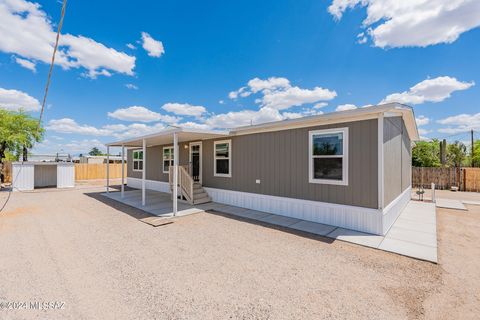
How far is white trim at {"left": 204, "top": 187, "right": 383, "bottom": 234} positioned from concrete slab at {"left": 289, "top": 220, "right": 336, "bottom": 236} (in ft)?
0.60

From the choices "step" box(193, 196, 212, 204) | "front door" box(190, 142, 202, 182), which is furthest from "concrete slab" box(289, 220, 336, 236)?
"front door" box(190, 142, 202, 182)

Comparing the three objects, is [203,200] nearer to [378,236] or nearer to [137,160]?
[378,236]

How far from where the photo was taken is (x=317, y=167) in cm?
568

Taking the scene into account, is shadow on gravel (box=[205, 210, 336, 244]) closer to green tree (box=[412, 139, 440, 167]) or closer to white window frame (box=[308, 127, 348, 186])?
white window frame (box=[308, 127, 348, 186])

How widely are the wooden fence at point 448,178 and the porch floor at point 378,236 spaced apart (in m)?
7.30

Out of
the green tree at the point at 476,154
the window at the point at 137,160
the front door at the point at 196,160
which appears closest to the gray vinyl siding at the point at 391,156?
the front door at the point at 196,160

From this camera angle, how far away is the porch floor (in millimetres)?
4102

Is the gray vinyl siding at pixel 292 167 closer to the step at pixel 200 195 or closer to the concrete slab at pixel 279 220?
the step at pixel 200 195

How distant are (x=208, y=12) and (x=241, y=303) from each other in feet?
36.5

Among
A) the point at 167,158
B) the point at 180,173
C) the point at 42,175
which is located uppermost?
the point at 167,158

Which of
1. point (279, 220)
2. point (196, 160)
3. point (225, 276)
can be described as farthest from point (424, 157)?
point (225, 276)

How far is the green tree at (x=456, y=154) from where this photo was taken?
1958 cm

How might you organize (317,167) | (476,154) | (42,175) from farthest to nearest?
(476,154) < (42,175) < (317,167)

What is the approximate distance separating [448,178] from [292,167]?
13.3m
